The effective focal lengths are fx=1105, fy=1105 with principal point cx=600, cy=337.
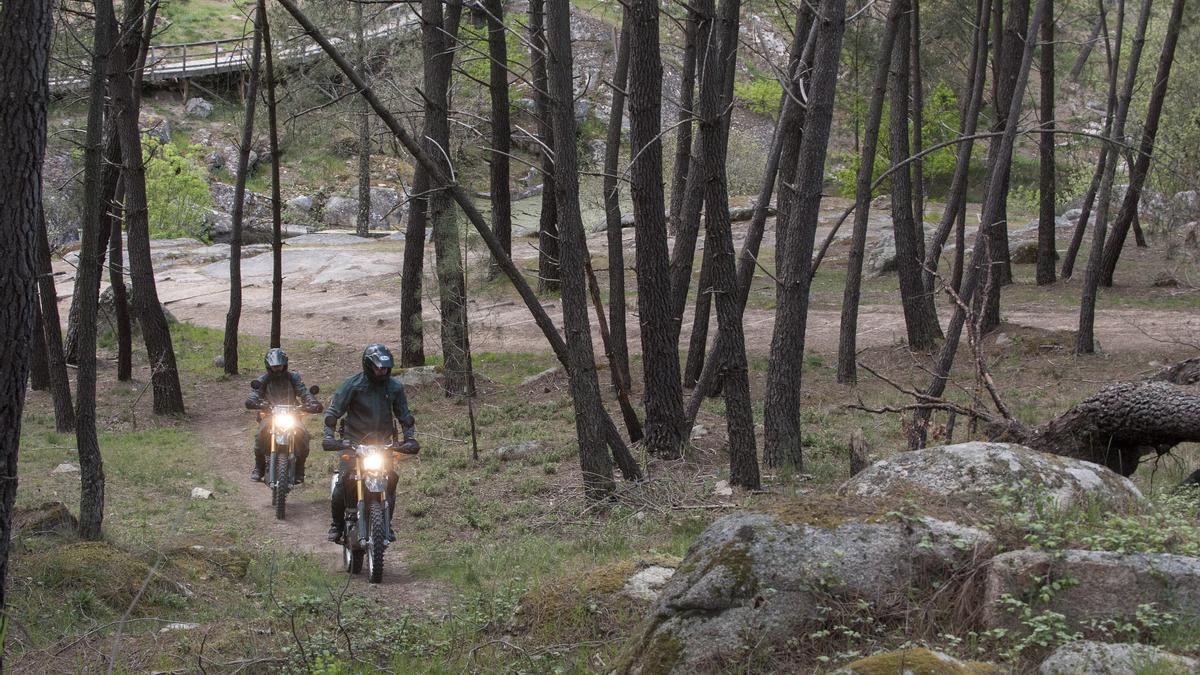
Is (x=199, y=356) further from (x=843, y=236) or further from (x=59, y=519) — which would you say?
(x=843, y=236)

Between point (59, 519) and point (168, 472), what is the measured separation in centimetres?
502

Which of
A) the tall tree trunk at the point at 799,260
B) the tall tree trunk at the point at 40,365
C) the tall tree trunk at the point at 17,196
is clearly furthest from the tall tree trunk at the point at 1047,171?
the tall tree trunk at the point at 17,196

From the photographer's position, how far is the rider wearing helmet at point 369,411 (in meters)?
9.98

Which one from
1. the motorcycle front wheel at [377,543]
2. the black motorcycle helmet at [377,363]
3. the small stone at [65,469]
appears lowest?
the small stone at [65,469]

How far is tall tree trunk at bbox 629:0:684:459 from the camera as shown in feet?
41.5

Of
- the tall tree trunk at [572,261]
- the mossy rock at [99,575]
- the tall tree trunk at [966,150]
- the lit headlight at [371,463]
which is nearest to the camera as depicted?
the mossy rock at [99,575]

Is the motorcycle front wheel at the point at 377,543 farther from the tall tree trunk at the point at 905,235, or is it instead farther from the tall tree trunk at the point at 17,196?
the tall tree trunk at the point at 905,235

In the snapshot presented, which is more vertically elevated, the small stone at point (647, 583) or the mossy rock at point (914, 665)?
the mossy rock at point (914, 665)

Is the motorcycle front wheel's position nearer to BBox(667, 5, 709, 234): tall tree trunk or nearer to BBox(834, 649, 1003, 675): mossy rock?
BBox(834, 649, 1003, 675): mossy rock

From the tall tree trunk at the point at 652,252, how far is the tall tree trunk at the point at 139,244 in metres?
9.82

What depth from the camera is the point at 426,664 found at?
6125mm

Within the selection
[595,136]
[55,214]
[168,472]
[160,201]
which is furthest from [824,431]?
[595,136]

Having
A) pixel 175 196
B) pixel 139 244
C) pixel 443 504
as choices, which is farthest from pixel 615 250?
pixel 175 196

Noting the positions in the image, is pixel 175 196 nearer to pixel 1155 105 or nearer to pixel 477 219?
pixel 1155 105
